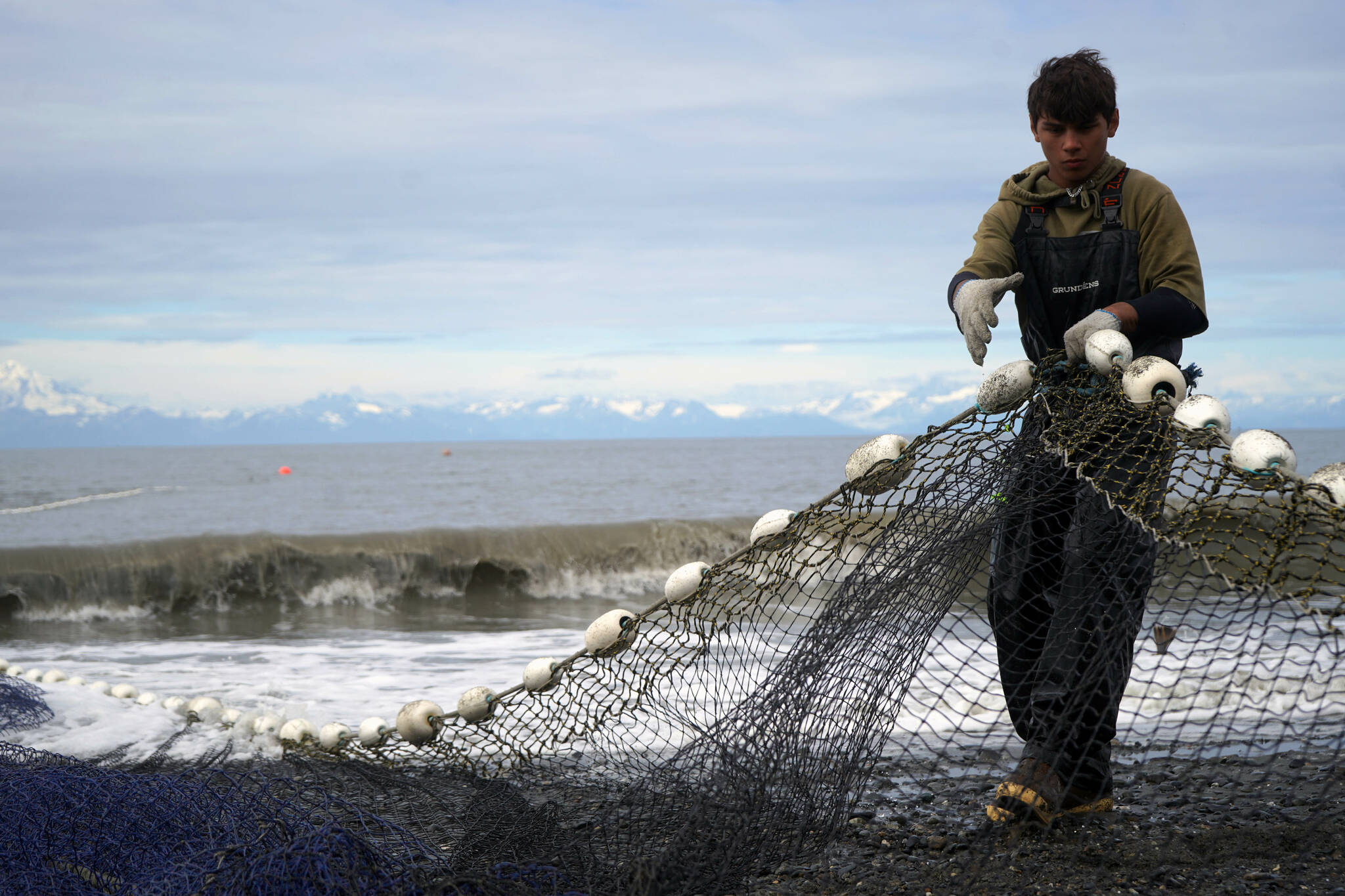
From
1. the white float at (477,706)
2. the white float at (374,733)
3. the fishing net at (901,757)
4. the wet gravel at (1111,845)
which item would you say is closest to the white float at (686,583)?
the fishing net at (901,757)

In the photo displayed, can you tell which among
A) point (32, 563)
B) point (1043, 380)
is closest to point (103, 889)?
point (1043, 380)

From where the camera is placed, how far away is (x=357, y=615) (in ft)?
33.5

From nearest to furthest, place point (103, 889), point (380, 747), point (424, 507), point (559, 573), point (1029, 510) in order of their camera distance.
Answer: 1. point (103, 889)
2. point (1029, 510)
3. point (380, 747)
4. point (559, 573)
5. point (424, 507)

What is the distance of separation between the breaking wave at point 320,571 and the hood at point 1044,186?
9150 millimetres

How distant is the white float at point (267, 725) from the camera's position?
4281mm

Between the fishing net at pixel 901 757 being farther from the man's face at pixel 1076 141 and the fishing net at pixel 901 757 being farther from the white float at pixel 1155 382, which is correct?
the man's face at pixel 1076 141

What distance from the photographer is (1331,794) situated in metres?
2.90

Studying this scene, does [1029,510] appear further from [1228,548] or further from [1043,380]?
[1228,548]

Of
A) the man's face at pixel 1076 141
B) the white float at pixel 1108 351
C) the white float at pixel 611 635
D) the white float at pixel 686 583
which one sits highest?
the man's face at pixel 1076 141

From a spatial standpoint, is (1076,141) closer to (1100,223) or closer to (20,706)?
(1100,223)

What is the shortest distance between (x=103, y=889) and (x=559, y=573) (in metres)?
10.4

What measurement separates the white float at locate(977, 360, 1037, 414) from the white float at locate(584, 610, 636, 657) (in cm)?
132

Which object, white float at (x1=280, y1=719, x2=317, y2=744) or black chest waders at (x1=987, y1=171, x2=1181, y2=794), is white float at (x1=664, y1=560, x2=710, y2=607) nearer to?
black chest waders at (x1=987, y1=171, x2=1181, y2=794)

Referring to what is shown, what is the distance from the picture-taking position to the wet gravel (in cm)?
249
